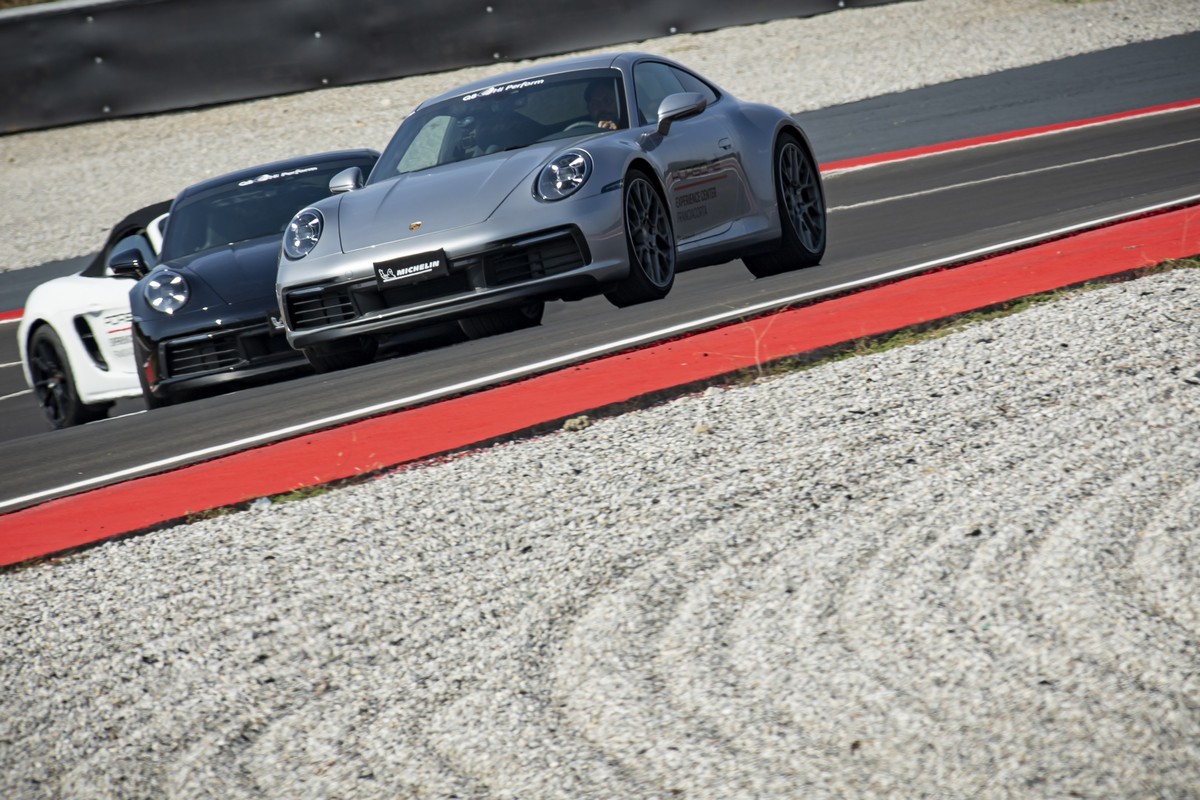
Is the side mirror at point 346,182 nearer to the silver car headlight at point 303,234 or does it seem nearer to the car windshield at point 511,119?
the car windshield at point 511,119

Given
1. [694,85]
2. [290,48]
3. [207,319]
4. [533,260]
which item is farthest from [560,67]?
[290,48]

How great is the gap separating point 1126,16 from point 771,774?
19426 millimetres

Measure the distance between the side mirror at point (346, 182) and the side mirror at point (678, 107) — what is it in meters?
1.57

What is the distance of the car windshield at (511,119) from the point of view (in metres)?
7.68

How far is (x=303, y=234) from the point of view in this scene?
7.33m

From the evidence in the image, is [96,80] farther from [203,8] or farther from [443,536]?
[443,536]

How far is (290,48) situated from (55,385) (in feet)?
39.0

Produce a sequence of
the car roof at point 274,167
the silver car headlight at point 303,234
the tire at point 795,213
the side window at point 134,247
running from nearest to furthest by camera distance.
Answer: the silver car headlight at point 303,234
the tire at point 795,213
the side window at point 134,247
the car roof at point 274,167

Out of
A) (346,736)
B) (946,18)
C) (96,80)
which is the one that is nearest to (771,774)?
(346,736)

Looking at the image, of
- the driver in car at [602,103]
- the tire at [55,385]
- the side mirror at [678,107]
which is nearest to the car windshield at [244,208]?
the tire at [55,385]

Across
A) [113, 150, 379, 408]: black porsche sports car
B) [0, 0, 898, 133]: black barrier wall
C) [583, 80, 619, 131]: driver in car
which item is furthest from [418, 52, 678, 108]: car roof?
[0, 0, 898, 133]: black barrier wall

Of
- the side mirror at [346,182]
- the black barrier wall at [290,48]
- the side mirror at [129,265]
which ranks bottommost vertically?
the side mirror at [129,265]

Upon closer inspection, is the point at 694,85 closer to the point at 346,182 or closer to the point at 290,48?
the point at 346,182

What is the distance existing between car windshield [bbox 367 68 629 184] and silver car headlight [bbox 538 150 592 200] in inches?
22.3
